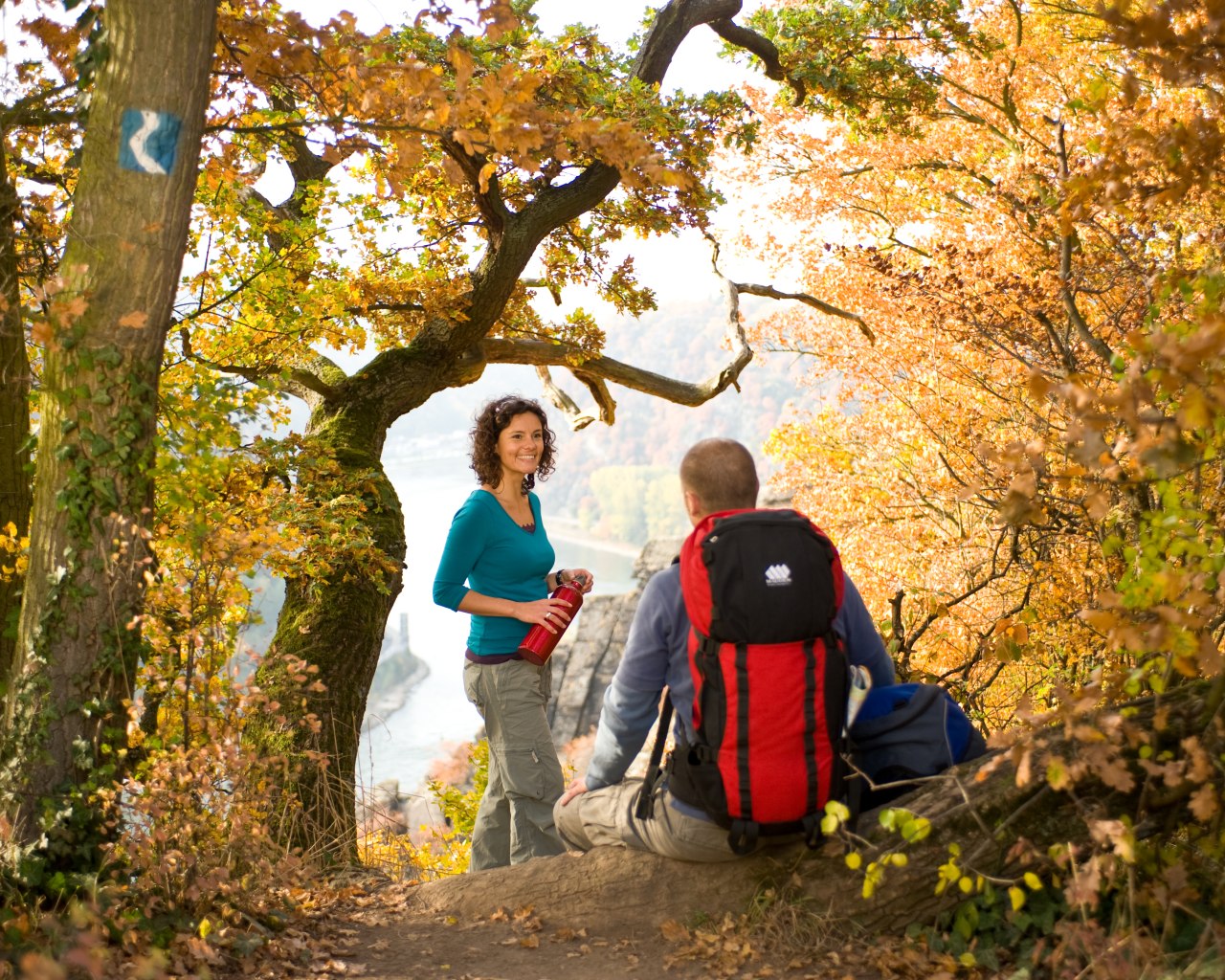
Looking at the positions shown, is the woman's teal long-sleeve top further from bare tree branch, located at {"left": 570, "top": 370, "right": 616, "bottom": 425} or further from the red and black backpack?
bare tree branch, located at {"left": 570, "top": 370, "right": 616, "bottom": 425}

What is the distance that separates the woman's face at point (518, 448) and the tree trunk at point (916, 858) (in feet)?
5.39

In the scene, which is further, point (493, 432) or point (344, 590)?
point (344, 590)

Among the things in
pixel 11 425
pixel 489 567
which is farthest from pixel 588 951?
pixel 11 425

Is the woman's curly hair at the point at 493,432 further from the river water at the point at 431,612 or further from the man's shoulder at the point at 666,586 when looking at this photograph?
the river water at the point at 431,612

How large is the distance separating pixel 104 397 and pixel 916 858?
115 inches

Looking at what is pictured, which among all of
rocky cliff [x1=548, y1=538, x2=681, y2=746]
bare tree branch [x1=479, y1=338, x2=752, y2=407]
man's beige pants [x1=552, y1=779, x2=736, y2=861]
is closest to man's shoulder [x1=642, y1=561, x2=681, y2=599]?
man's beige pants [x1=552, y1=779, x2=736, y2=861]

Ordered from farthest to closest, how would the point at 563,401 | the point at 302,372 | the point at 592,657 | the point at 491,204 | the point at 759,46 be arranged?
the point at 592,657
the point at 563,401
the point at 759,46
the point at 302,372
the point at 491,204

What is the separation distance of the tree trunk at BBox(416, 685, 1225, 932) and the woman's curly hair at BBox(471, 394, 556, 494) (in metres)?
1.68

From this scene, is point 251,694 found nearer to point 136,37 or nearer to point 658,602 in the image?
point 658,602

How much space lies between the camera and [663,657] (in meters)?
3.27

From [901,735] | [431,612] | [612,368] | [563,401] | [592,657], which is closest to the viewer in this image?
[901,735]

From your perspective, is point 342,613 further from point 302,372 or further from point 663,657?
point 663,657

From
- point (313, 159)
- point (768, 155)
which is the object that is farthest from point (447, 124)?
point (768, 155)

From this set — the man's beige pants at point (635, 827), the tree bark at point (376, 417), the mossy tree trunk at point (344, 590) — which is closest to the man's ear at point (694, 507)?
the man's beige pants at point (635, 827)
